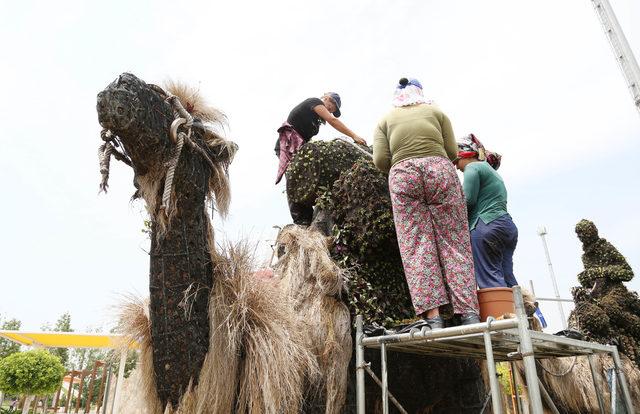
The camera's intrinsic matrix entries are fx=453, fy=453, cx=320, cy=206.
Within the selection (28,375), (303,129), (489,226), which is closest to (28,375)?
(28,375)

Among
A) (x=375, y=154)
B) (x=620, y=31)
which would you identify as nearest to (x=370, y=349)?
(x=375, y=154)

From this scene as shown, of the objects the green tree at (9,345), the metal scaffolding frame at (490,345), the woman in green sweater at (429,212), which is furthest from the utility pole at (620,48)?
the green tree at (9,345)

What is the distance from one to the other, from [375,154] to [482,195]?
0.96m

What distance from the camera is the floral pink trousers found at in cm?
290

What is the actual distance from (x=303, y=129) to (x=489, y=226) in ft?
6.62

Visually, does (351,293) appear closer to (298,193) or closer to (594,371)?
(298,193)

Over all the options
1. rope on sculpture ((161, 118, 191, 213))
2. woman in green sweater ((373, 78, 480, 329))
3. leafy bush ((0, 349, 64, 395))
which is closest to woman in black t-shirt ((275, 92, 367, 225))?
woman in green sweater ((373, 78, 480, 329))

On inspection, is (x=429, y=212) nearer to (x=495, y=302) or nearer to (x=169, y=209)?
(x=495, y=302)

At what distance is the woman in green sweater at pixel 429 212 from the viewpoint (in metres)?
2.85

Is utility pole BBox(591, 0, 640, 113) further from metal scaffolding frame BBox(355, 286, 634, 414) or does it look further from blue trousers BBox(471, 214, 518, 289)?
metal scaffolding frame BBox(355, 286, 634, 414)

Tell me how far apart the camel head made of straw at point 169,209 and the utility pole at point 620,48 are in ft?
30.6

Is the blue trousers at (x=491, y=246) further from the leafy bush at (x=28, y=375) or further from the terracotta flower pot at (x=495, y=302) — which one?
the leafy bush at (x=28, y=375)

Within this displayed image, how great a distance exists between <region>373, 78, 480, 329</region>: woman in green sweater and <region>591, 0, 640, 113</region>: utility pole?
7859mm

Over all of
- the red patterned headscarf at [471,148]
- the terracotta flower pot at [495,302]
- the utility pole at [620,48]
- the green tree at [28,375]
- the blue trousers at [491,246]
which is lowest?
the green tree at [28,375]
